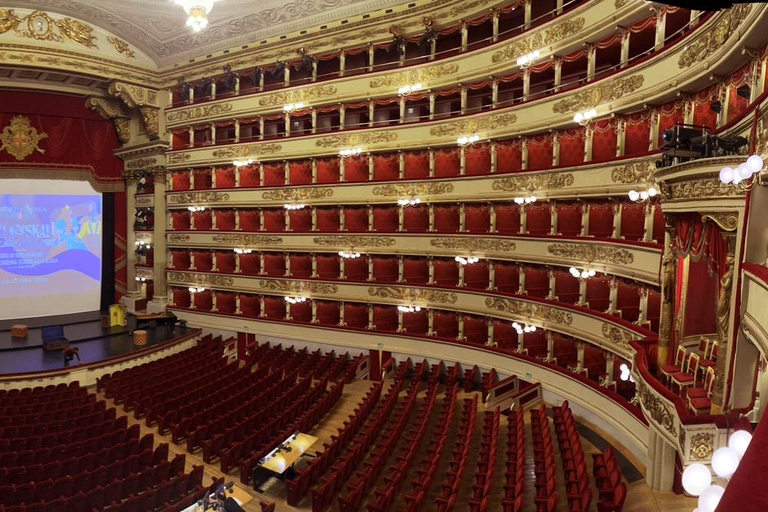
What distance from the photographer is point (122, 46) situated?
22.7m

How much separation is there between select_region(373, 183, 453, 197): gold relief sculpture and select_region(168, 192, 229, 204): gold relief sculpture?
8.24 meters

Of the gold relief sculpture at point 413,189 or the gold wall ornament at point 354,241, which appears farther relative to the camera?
the gold wall ornament at point 354,241

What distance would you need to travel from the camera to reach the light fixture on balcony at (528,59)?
14.5m

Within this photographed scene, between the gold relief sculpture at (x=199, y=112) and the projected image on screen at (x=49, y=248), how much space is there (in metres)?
5.42

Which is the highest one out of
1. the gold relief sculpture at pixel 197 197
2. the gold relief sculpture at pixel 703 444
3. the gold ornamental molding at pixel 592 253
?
the gold relief sculpture at pixel 197 197

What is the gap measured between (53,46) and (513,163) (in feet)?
65.4

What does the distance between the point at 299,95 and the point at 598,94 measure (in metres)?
12.5

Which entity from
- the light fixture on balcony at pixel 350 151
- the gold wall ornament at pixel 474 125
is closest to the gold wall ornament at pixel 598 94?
the gold wall ornament at pixel 474 125

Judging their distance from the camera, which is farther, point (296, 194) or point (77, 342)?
point (296, 194)

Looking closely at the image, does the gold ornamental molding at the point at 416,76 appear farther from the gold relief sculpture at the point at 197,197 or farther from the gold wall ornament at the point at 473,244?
the gold relief sculpture at the point at 197,197

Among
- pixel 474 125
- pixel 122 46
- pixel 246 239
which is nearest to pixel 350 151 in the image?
pixel 474 125

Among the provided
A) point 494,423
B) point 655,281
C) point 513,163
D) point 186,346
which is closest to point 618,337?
point 655,281

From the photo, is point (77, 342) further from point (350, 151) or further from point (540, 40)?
point (540, 40)

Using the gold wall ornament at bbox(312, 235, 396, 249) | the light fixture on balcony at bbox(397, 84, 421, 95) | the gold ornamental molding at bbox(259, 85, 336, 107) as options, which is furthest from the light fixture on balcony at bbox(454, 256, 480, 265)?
the gold ornamental molding at bbox(259, 85, 336, 107)
